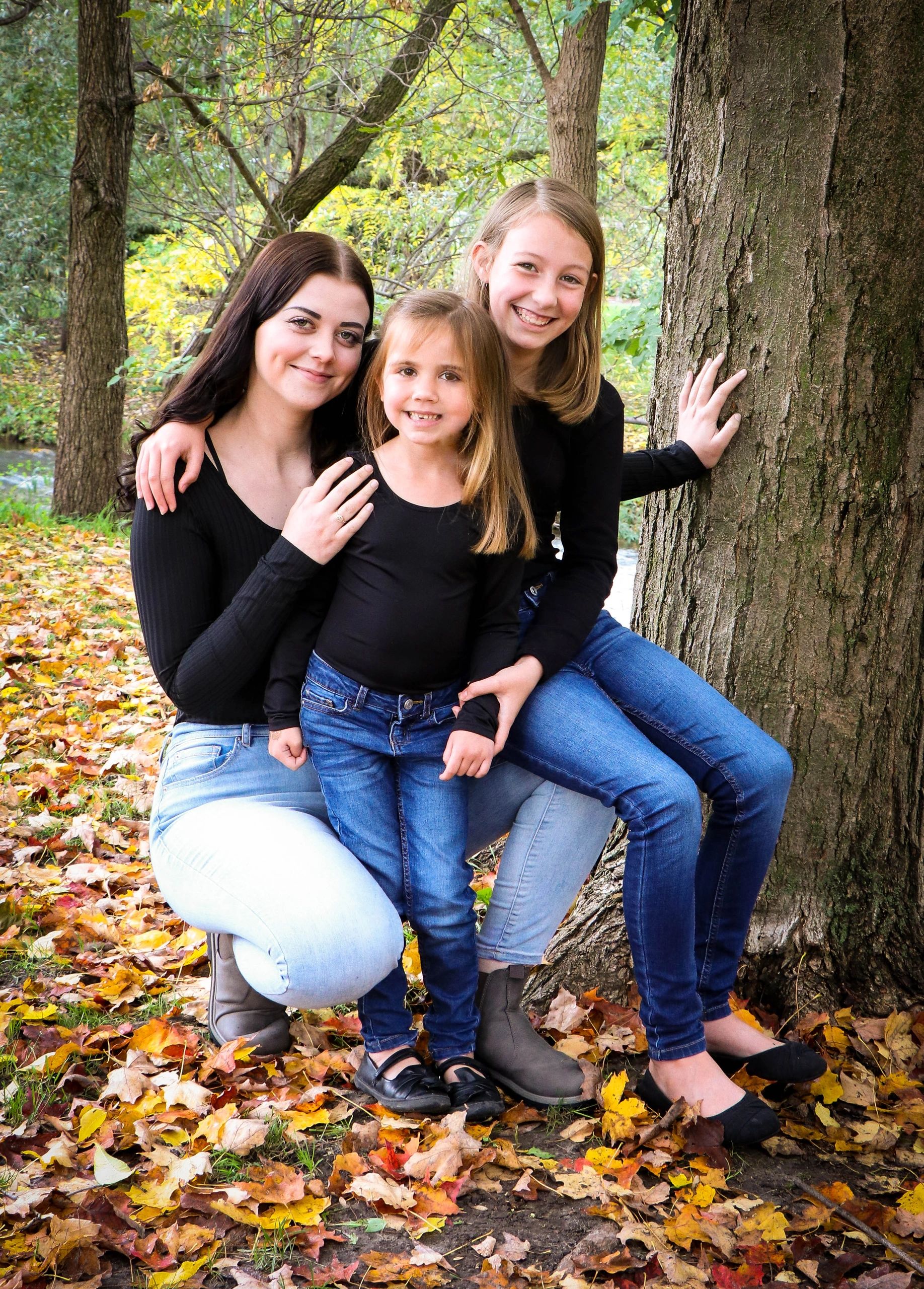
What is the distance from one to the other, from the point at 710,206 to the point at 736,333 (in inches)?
11.6

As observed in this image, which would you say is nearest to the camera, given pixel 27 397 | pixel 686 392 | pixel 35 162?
pixel 686 392

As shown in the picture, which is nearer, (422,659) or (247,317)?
(422,659)

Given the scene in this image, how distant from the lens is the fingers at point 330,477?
7.13 ft

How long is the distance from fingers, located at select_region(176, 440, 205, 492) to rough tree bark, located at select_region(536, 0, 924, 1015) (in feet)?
3.70

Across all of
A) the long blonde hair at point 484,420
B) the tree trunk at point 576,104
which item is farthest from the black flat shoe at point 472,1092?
the tree trunk at point 576,104

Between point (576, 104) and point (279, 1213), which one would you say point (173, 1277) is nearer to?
point (279, 1213)

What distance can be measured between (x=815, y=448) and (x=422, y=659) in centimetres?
99

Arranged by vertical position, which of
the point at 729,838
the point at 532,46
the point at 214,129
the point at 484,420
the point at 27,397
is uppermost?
the point at 532,46

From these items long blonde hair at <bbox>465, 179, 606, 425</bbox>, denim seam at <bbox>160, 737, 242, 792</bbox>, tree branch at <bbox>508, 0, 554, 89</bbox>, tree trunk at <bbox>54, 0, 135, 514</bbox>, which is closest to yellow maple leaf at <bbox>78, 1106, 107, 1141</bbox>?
denim seam at <bbox>160, 737, 242, 792</bbox>

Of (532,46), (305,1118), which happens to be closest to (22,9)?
(532,46)

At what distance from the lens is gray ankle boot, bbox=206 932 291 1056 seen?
236 centimetres

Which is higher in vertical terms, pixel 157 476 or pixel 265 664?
pixel 157 476

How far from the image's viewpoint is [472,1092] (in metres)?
2.13

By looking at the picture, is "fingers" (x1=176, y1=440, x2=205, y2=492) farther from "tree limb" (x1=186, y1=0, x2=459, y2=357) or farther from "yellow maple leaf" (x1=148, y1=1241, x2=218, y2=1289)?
"tree limb" (x1=186, y1=0, x2=459, y2=357)
